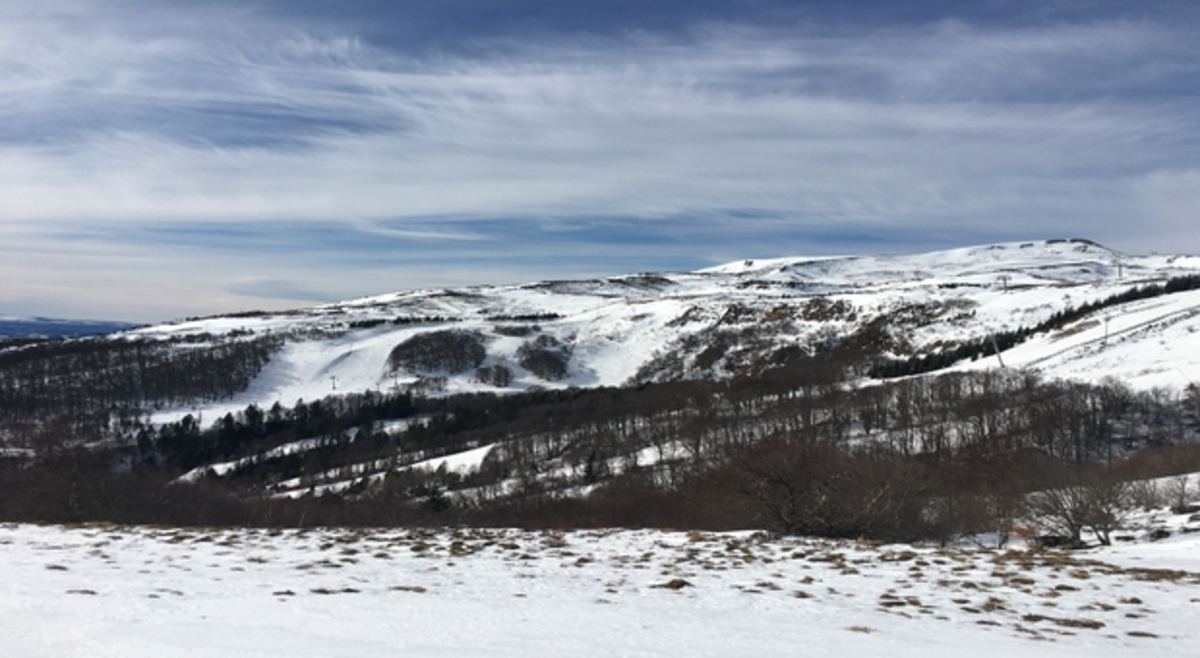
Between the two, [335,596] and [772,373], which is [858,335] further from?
[335,596]

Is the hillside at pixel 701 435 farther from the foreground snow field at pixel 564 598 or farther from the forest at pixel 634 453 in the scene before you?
the foreground snow field at pixel 564 598

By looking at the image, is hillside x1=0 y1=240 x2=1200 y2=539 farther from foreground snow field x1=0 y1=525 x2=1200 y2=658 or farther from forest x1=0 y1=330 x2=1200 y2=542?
foreground snow field x1=0 y1=525 x2=1200 y2=658

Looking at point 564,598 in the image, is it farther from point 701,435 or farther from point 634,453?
point 701,435

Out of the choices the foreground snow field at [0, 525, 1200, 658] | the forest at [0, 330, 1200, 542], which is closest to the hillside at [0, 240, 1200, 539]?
the forest at [0, 330, 1200, 542]

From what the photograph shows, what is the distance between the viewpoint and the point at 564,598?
10.5 metres

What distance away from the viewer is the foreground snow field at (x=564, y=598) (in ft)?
25.3

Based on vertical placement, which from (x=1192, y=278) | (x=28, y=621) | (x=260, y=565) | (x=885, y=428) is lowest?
(x=885, y=428)

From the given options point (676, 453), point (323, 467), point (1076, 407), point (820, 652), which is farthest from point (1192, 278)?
point (820, 652)

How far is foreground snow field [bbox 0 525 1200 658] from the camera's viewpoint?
7723mm

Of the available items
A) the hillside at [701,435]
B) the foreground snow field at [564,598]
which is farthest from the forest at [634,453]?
the foreground snow field at [564,598]

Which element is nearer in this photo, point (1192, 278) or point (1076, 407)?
point (1076, 407)

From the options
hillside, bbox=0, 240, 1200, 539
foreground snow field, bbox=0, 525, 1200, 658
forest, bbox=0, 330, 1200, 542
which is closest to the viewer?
foreground snow field, bbox=0, 525, 1200, 658

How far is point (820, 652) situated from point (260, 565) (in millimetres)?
9631

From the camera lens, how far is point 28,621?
753cm
